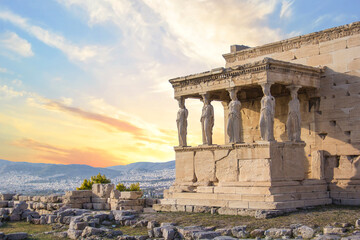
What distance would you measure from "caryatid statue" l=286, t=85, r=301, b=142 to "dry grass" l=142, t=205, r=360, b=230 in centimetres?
243

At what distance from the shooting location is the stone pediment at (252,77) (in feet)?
54.9

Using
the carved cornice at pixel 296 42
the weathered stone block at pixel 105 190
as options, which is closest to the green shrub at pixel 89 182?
the weathered stone block at pixel 105 190

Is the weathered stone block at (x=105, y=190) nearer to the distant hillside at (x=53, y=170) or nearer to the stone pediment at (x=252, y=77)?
the stone pediment at (x=252, y=77)

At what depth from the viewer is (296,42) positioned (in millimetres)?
19266

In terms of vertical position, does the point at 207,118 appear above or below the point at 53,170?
below

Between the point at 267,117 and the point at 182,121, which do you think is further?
the point at 182,121

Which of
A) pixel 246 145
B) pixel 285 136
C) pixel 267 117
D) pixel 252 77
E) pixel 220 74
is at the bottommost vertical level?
pixel 246 145

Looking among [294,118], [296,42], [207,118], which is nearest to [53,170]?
[207,118]

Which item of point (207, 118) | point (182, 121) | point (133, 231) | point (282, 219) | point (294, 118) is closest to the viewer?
point (282, 219)

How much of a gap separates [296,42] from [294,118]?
338 centimetres

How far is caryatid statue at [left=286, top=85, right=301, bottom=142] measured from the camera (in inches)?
680

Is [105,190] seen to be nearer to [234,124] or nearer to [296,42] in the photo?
[234,124]

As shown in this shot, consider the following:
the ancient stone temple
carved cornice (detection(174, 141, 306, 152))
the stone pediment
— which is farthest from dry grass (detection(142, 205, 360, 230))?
the stone pediment

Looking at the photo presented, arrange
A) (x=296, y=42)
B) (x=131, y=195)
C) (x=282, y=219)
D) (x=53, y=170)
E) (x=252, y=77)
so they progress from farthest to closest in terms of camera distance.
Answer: (x=53, y=170)
(x=131, y=195)
(x=296, y=42)
(x=252, y=77)
(x=282, y=219)
